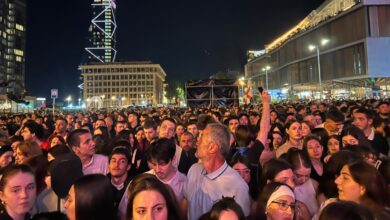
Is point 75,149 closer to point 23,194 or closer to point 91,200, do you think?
point 23,194

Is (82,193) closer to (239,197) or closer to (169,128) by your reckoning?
(239,197)

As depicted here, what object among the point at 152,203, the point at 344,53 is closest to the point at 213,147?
the point at 152,203

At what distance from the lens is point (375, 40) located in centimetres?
5000

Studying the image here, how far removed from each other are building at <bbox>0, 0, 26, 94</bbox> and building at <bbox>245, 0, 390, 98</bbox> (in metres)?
104

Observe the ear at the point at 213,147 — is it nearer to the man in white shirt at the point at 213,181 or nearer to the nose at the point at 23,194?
the man in white shirt at the point at 213,181

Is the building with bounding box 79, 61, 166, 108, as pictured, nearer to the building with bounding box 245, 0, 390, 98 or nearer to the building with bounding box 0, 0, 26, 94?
the building with bounding box 0, 0, 26, 94

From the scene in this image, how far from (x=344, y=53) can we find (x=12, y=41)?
5120 inches

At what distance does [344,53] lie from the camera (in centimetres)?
5603

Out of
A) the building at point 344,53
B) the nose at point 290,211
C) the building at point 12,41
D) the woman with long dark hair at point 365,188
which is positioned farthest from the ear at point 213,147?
the building at point 12,41

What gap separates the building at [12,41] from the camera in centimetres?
12962

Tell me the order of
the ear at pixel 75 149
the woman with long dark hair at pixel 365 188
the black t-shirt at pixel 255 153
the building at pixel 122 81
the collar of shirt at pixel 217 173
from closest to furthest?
the woman with long dark hair at pixel 365 188 → the collar of shirt at pixel 217 173 → the black t-shirt at pixel 255 153 → the ear at pixel 75 149 → the building at pixel 122 81

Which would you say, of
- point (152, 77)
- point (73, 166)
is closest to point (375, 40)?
point (73, 166)

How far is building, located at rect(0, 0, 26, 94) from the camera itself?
129625 millimetres

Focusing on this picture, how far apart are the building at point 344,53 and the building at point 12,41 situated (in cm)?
10412
